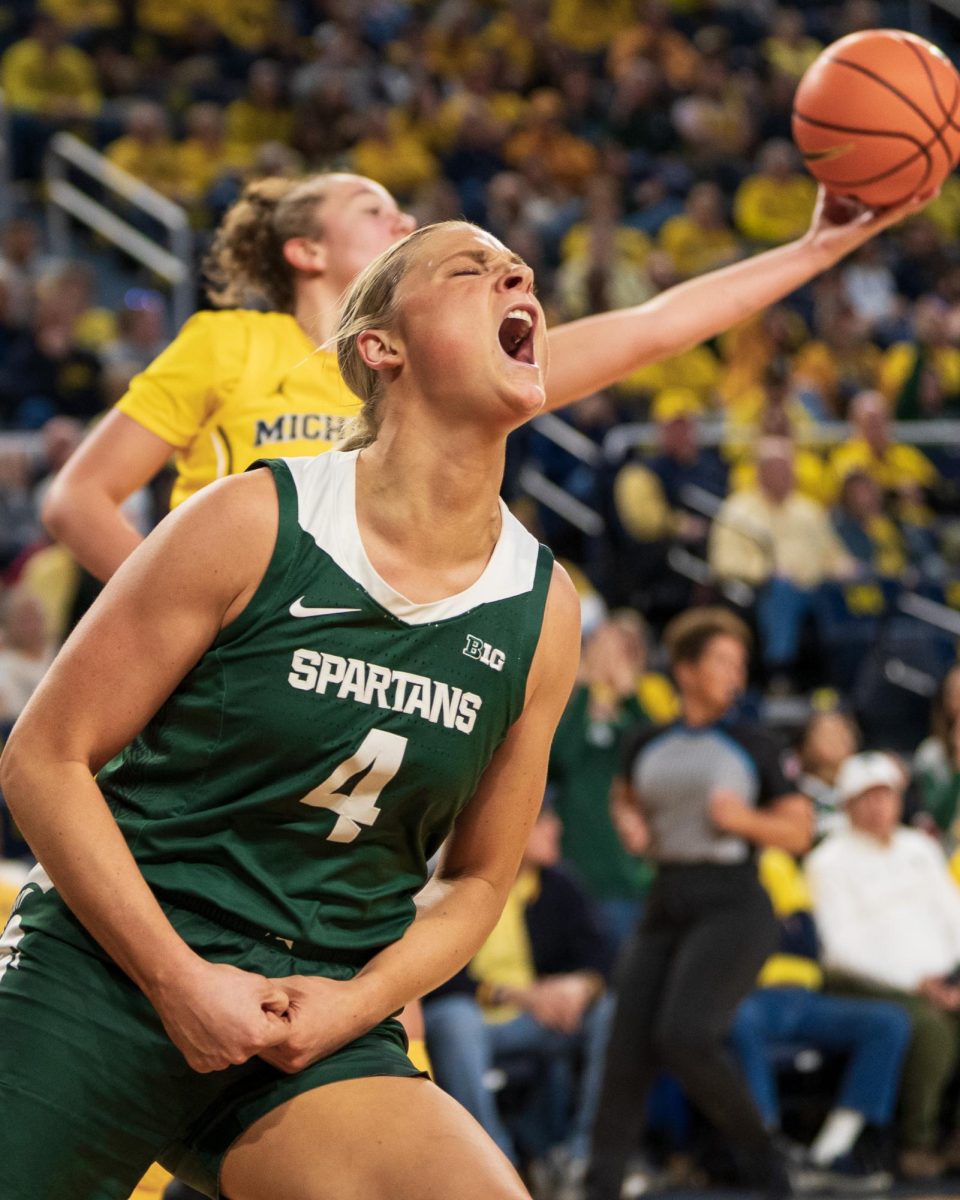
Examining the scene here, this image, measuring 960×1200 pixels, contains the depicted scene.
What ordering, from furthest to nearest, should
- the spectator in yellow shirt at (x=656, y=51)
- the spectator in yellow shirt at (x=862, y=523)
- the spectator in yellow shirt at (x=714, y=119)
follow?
the spectator in yellow shirt at (x=656, y=51), the spectator in yellow shirt at (x=714, y=119), the spectator in yellow shirt at (x=862, y=523)

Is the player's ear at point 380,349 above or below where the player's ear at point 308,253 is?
above

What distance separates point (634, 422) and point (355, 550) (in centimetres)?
873

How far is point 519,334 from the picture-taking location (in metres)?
2.43

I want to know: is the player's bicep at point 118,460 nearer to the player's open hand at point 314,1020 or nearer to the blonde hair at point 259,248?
the blonde hair at point 259,248

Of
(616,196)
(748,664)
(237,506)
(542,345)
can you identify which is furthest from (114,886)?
(616,196)

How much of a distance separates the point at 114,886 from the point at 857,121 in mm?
2246

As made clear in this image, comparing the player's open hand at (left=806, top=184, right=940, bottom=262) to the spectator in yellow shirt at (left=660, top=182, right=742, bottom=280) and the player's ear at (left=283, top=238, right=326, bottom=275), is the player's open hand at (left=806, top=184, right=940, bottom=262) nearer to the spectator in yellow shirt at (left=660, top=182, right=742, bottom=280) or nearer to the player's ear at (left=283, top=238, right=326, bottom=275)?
the player's ear at (left=283, top=238, right=326, bottom=275)

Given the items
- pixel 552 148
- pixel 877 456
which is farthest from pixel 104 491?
pixel 552 148

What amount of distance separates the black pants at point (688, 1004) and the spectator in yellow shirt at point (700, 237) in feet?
23.9

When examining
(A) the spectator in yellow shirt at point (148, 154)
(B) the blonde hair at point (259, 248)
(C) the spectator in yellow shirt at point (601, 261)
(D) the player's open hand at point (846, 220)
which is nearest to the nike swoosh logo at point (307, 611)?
(B) the blonde hair at point (259, 248)

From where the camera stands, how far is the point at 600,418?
10.3 metres

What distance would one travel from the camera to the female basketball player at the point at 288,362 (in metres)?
3.29

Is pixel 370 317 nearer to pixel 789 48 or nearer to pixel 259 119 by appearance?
pixel 259 119

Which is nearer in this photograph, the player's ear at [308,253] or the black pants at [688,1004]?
the player's ear at [308,253]
